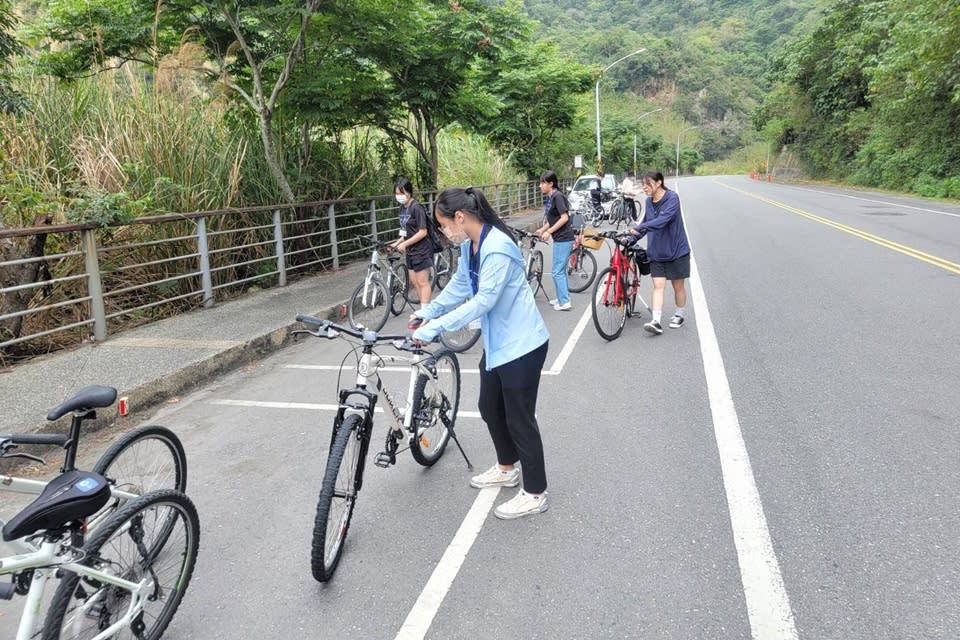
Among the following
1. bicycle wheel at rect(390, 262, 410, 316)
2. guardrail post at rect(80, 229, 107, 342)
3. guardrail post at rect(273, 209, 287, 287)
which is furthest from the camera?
guardrail post at rect(273, 209, 287, 287)

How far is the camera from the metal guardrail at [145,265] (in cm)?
714

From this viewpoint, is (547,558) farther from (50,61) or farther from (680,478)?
(50,61)

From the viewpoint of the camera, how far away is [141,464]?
338 cm

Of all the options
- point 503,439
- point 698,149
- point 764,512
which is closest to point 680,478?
point 764,512

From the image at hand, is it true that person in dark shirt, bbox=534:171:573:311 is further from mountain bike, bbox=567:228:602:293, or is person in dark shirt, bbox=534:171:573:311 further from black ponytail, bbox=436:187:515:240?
black ponytail, bbox=436:187:515:240

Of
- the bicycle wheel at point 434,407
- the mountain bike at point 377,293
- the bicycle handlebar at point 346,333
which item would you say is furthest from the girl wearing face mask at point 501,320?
the mountain bike at point 377,293

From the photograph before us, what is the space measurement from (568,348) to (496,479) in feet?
11.1

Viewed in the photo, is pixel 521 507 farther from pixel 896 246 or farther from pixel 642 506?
pixel 896 246

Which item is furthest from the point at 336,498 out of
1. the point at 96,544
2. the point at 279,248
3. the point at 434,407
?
the point at 279,248

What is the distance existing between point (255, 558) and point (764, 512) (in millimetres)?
2652

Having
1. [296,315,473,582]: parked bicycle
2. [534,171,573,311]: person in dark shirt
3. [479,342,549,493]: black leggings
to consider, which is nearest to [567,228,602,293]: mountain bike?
[534,171,573,311]: person in dark shirt

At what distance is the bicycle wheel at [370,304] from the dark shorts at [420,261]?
61cm

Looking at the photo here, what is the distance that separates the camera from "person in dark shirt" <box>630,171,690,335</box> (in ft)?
25.3

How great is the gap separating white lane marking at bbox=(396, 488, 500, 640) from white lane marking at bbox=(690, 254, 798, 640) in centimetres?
130
